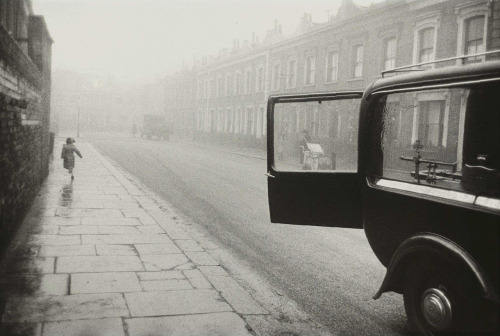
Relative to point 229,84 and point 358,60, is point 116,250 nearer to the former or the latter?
point 358,60

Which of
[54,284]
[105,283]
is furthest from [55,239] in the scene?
[105,283]

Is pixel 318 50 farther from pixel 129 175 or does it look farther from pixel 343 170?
pixel 343 170

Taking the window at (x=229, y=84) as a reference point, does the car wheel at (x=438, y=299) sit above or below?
below

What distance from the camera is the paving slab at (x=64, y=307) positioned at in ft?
12.8

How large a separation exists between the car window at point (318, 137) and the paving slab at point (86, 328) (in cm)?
231

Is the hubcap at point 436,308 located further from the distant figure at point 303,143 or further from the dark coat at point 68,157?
the dark coat at point 68,157

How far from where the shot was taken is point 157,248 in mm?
6387

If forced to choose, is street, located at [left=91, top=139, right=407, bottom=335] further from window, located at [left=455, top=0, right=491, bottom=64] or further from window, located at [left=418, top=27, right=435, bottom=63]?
window, located at [left=418, top=27, right=435, bottom=63]

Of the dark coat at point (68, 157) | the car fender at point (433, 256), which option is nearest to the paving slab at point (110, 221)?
the car fender at point (433, 256)

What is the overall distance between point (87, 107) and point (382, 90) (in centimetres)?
8249

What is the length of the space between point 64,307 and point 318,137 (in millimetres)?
2990

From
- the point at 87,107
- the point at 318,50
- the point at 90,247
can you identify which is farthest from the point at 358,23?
the point at 87,107

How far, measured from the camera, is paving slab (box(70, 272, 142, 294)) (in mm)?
4629

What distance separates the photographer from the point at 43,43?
37.6 feet
